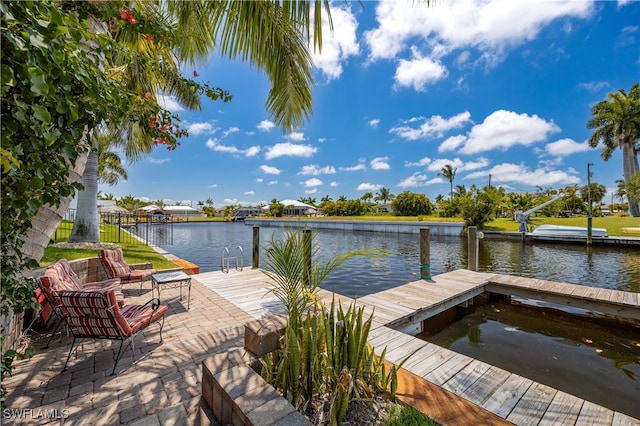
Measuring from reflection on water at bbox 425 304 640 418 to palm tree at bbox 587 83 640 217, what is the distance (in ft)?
102

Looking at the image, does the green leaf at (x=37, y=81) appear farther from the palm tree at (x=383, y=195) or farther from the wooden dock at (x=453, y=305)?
the palm tree at (x=383, y=195)

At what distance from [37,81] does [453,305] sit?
18.8 ft

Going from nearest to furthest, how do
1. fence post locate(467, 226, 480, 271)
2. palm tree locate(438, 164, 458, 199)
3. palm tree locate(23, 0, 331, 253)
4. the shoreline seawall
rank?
palm tree locate(23, 0, 331, 253) < fence post locate(467, 226, 480, 271) < the shoreline seawall < palm tree locate(438, 164, 458, 199)

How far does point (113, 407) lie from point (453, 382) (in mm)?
2806

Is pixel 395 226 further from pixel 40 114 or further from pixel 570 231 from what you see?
pixel 40 114

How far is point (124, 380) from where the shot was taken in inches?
94.0

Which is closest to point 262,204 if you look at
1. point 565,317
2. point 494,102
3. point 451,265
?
point 494,102

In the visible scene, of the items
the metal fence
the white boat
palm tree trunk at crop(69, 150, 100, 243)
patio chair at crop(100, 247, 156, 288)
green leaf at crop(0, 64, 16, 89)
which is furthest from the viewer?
the white boat

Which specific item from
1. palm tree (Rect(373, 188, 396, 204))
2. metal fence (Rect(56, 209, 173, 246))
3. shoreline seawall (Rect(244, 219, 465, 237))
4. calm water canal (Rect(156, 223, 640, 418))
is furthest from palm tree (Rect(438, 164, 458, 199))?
metal fence (Rect(56, 209, 173, 246))

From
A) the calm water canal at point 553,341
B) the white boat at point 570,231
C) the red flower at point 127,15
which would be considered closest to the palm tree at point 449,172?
the white boat at point 570,231

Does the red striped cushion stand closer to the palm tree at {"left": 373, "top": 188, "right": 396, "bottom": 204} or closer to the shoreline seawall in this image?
the shoreline seawall

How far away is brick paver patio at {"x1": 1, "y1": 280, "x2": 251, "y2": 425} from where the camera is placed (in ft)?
6.18

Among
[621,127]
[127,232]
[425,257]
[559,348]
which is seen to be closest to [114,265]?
[425,257]

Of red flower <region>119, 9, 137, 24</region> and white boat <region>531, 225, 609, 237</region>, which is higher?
red flower <region>119, 9, 137, 24</region>
